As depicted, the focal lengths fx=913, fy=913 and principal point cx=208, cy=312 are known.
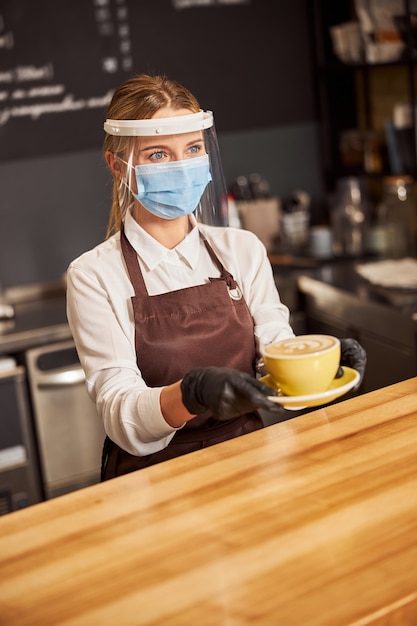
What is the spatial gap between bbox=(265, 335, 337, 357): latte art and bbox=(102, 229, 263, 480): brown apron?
351 mm

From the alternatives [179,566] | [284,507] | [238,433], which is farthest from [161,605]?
[238,433]

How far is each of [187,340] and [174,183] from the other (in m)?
0.32

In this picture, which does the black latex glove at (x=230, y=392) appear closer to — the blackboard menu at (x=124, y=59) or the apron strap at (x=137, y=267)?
the apron strap at (x=137, y=267)

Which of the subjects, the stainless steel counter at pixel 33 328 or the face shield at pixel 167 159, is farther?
the stainless steel counter at pixel 33 328

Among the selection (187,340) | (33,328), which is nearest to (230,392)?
(187,340)

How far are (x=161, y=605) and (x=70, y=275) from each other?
0.86 m

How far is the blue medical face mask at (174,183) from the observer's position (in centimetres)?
170

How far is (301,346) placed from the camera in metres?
1.46

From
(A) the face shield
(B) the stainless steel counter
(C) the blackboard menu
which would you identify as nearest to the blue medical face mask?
(A) the face shield

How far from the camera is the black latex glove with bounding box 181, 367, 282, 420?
1.38 m

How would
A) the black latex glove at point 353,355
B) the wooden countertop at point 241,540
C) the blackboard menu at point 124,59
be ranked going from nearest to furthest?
the wooden countertop at point 241,540 → the black latex glove at point 353,355 → the blackboard menu at point 124,59

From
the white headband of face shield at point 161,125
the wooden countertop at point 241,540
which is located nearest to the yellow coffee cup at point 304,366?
the wooden countertop at point 241,540

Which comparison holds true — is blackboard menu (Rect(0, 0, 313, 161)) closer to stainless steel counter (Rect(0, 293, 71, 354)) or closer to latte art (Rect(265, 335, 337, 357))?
stainless steel counter (Rect(0, 293, 71, 354))

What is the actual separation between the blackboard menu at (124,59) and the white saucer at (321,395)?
2382 mm
